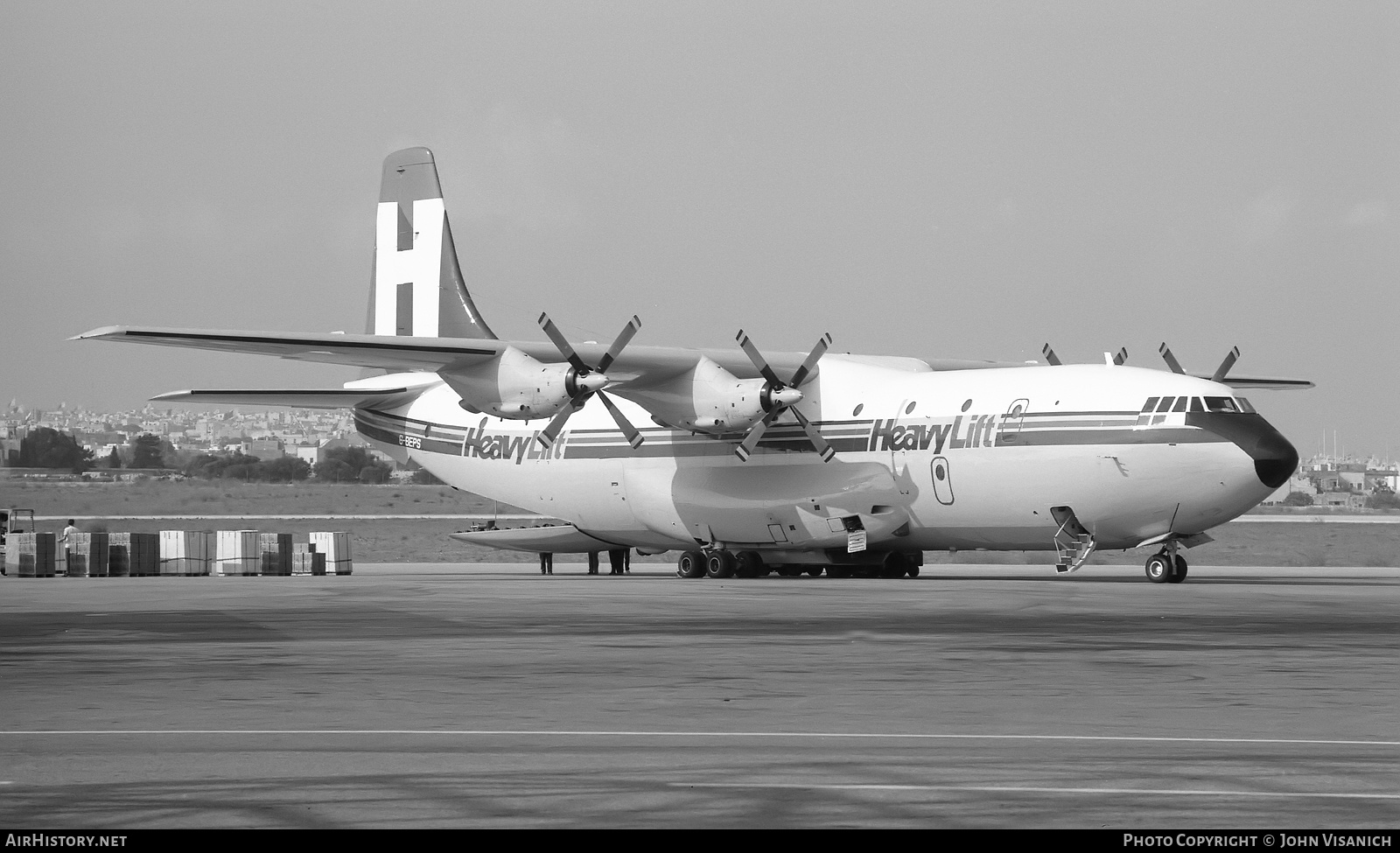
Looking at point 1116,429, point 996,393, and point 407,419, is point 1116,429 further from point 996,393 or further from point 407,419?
point 407,419

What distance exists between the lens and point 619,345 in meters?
30.7

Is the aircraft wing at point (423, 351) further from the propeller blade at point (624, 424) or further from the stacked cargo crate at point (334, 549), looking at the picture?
the stacked cargo crate at point (334, 549)

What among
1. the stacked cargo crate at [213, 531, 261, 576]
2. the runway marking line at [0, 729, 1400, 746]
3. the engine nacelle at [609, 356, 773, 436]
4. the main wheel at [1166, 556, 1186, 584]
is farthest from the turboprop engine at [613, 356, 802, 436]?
the runway marking line at [0, 729, 1400, 746]

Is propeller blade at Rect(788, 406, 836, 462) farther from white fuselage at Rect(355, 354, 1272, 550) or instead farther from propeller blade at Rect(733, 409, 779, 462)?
propeller blade at Rect(733, 409, 779, 462)

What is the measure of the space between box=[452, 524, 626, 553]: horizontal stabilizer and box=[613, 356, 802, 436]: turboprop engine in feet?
20.5

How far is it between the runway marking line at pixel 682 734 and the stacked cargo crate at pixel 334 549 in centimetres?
2713

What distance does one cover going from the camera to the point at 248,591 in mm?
26141

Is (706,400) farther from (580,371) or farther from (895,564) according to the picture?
(895,564)

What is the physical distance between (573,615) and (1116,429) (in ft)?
40.7

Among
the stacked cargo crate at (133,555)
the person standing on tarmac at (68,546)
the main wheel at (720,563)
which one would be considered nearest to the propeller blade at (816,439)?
the main wheel at (720,563)

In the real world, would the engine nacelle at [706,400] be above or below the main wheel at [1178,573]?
above

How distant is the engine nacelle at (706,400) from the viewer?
102 ft

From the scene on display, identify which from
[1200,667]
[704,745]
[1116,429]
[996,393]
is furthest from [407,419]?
[704,745]

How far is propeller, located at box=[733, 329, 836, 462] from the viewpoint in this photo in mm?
30984
